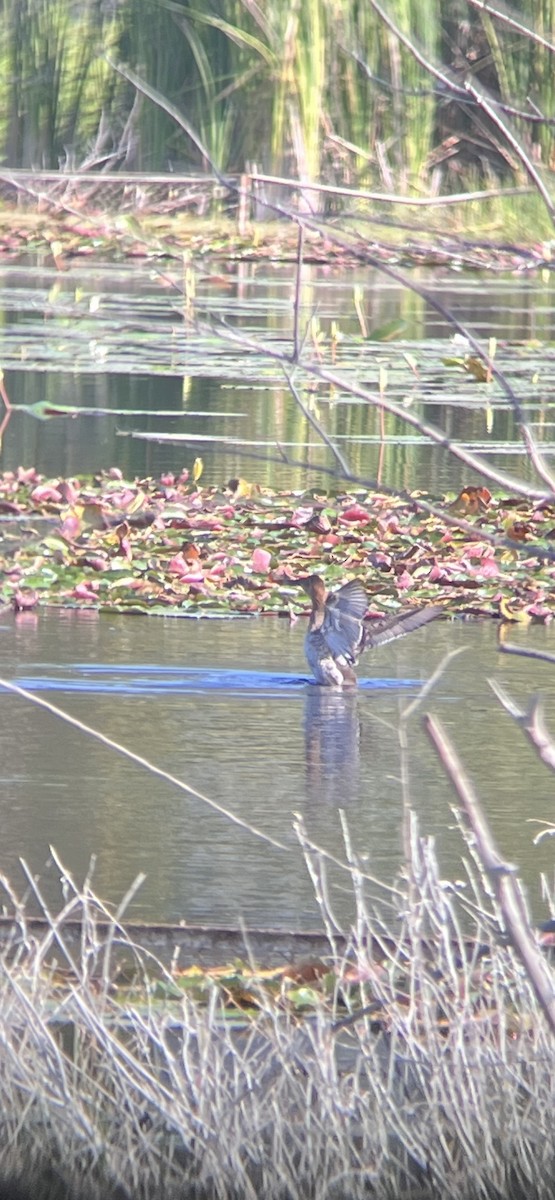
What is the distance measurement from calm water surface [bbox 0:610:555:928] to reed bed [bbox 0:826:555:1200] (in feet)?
2.95

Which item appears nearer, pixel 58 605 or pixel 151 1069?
pixel 151 1069

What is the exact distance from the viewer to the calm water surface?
18.7 ft

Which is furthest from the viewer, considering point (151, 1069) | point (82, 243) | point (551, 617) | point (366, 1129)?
point (82, 243)

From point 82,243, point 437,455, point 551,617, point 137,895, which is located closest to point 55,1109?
point 137,895

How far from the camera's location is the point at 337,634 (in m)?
7.75

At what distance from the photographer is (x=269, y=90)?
2997 centimetres

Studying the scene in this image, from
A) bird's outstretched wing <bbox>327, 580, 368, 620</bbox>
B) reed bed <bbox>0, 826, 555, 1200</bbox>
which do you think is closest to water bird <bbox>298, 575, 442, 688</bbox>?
bird's outstretched wing <bbox>327, 580, 368, 620</bbox>

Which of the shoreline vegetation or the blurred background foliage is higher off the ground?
the blurred background foliage

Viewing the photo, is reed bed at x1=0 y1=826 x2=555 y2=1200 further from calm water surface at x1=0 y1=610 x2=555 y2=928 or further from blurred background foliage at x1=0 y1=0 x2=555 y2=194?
blurred background foliage at x1=0 y1=0 x2=555 y2=194

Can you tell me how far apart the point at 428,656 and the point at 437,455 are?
563 centimetres

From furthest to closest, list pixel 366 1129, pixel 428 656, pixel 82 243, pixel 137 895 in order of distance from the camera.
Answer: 1. pixel 82 243
2. pixel 428 656
3. pixel 137 895
4. pixel 366 1129

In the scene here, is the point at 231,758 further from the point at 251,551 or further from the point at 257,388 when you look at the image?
the point at 257,388

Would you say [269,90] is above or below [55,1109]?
above

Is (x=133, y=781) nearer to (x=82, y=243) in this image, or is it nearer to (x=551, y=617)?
(x=551, y=617)
